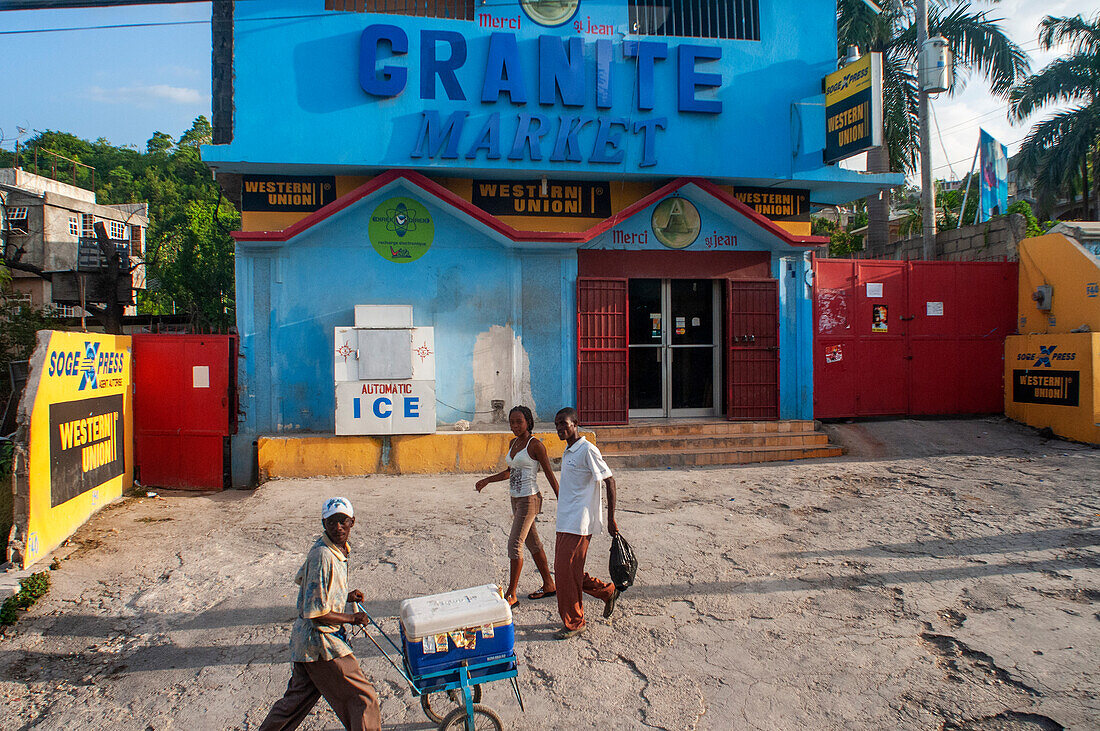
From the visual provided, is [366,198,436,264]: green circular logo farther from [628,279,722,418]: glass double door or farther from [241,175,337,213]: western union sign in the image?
[628,279,722,418]: glass double door

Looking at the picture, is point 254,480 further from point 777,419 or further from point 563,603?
point 777,419

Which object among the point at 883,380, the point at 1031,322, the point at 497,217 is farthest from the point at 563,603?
the point at 1031,322

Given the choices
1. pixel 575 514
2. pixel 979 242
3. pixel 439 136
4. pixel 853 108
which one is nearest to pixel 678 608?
pixel 575 514

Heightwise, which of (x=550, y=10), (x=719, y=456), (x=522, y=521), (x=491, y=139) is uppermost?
(x=550, y=10)

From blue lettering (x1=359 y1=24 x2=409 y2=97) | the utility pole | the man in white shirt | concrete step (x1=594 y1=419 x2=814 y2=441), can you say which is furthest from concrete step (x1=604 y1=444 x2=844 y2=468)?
the utility pole

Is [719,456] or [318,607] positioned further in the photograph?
[719,456]

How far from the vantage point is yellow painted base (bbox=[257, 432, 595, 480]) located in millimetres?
9047

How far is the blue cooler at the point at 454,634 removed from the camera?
10.9 feet

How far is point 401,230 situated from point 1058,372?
10049 millimetres

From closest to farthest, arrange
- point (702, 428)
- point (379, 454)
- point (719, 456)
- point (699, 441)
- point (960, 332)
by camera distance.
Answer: point (379, 454) → point (719, 456) → point (699, 441) → point (702, 428) → point (960, 332)

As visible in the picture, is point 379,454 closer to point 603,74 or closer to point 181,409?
point 181,409

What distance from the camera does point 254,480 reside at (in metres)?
9.44

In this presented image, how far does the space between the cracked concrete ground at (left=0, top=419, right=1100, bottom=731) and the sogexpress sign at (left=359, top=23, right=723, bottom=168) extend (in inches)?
193

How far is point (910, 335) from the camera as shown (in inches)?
455
